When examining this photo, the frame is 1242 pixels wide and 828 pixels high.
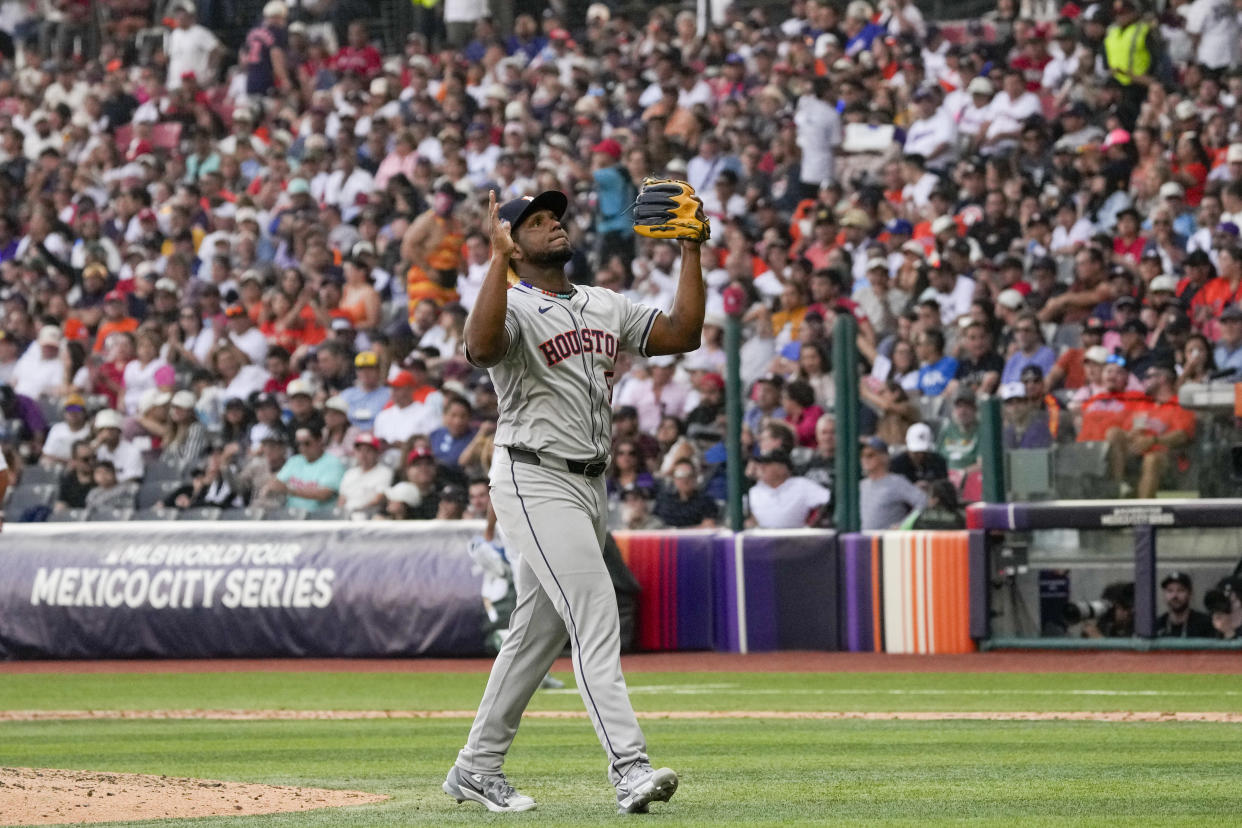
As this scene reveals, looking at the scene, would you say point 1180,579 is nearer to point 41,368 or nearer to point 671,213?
point 671,213

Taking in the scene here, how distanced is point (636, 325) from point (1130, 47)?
43.6 feet

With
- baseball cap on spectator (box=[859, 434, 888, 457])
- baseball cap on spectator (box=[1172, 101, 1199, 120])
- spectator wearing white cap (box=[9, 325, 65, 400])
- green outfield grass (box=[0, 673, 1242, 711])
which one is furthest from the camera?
spectator wearing white cap (box=[9, 325, 65, 400])

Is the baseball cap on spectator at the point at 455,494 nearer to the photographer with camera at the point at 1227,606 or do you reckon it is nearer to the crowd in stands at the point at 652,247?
the crowd in stands at the point at 652,247

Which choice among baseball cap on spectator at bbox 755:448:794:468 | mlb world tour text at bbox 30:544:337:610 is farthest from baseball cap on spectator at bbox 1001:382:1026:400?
mlb world tour text at bbox 30:544:337:610

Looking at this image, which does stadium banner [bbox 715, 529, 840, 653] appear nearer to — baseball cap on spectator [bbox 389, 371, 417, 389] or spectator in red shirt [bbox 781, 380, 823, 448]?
spectator in red shirt [bbox 781, 380, 823, 448]

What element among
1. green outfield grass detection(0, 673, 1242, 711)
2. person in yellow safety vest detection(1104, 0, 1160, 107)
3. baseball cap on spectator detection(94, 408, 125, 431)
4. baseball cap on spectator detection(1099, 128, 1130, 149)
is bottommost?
green outfield grass detection(0, 673, 1242, 711)

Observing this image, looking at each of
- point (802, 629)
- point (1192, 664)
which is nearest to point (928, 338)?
point (802, 629)

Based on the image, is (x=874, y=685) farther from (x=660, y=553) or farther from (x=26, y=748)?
(x=26, y=748)

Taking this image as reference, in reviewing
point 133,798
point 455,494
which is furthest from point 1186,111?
point 133,798

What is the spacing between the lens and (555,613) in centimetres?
625

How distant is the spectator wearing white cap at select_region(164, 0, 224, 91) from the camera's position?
27.1 meters

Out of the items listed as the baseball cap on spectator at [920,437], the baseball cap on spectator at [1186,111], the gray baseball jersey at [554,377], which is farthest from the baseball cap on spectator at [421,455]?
the gray baseball jersey at [554,377]

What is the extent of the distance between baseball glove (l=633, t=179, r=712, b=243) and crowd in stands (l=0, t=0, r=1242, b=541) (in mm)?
7422

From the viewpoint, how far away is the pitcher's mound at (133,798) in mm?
6145
